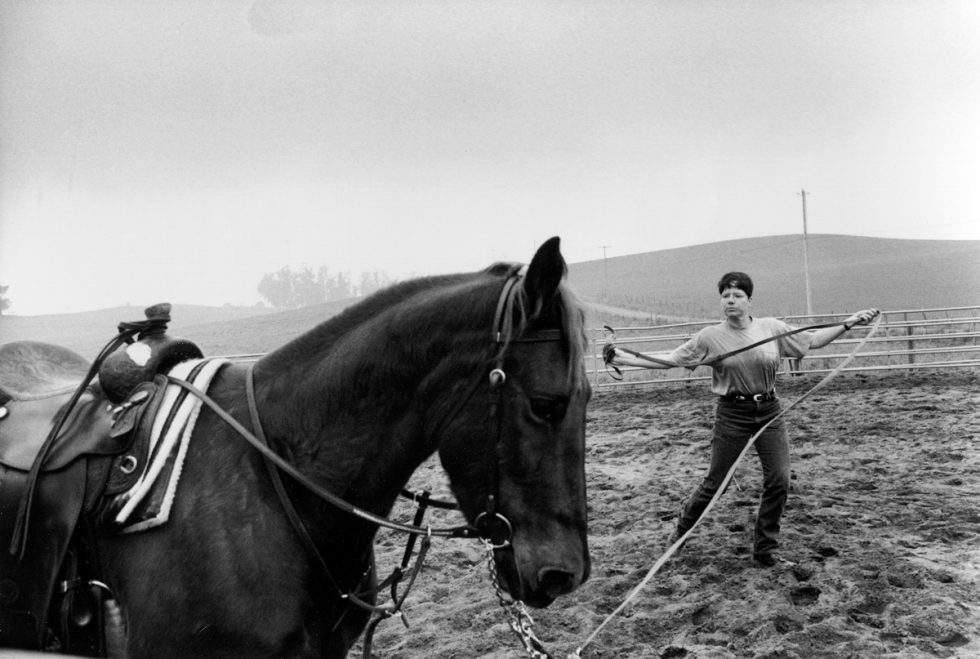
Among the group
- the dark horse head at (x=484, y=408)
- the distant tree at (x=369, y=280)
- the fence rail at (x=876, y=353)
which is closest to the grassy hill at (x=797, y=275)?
the distant tree at (x=369, y=280)

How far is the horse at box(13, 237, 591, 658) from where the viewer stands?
6.23ft

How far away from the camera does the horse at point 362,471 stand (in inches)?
74.7

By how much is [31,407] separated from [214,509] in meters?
1.02

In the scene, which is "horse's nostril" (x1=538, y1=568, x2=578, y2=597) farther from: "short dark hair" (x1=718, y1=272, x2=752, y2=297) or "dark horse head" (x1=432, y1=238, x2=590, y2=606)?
"short dark hair" (x1=718, y1=272, x2=752, y2=297)

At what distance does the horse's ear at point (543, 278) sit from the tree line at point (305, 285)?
6609 centimetres

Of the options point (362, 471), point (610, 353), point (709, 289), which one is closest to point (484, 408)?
point (362, 471)

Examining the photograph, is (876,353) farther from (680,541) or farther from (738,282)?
(680,541)

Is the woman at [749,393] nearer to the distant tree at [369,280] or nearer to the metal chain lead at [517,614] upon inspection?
the metal chain lead at [517,614]

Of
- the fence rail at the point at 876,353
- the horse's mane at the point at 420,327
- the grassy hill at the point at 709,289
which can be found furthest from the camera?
the grassy hill at the point at 709,289

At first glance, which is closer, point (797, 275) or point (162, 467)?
point (162, 467)

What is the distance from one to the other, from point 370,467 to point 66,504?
990 millimetres

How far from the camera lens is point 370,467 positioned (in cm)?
210

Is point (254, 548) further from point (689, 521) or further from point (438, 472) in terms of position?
point (438, 472)

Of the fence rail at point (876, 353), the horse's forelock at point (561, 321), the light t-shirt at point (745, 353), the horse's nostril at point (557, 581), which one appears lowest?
the fence rail at point (876, 353)
